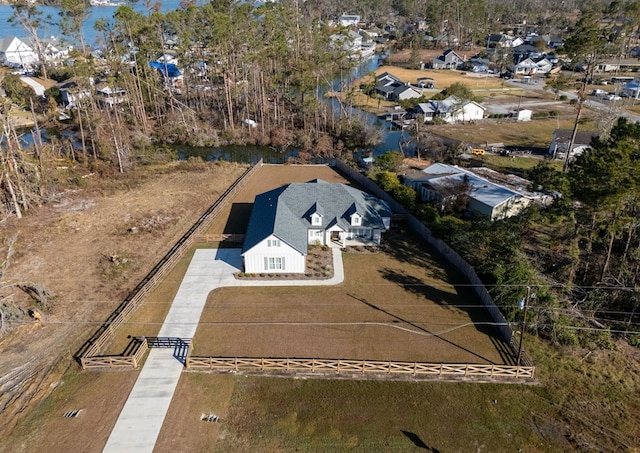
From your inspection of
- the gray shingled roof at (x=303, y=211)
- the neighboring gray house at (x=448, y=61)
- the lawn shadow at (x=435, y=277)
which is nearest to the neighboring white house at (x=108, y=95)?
the gray shingled roof at (x=303, y=211)

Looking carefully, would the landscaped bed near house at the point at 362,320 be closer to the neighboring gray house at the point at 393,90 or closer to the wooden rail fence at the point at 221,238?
the wooden rail fence at the point at 221,238

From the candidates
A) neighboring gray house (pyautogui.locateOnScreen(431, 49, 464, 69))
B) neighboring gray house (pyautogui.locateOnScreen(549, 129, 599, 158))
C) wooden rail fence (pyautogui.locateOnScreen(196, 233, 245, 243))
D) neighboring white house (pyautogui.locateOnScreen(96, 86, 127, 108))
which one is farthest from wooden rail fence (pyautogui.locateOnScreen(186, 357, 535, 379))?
neighboring gray house (pyautogui.locateOnScreen(431, 49, 464, 69))

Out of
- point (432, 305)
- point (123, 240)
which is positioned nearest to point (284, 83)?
point (123, 240)

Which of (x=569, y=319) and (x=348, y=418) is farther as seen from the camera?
(x=569, y=319)

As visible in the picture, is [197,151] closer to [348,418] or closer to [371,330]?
[371,330]

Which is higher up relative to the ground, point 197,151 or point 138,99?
point 138,99

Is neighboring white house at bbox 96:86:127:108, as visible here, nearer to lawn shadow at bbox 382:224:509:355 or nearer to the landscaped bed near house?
the landscaped bed near house

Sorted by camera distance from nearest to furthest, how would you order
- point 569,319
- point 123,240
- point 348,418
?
point 348,418 < point 569,319 < point 123,240
